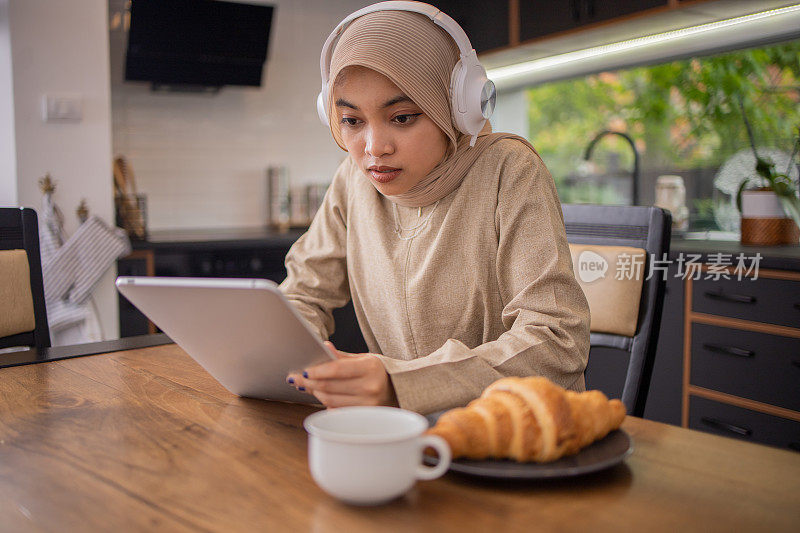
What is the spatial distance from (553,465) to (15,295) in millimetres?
1270

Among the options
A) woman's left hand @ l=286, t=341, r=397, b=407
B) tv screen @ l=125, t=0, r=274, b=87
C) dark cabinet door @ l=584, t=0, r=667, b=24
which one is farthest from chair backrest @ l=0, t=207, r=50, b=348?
dark cabinet door @ l=584, t=0, r=667, b=24

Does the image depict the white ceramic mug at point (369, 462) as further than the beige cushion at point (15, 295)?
No

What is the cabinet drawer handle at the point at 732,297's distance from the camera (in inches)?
95.1

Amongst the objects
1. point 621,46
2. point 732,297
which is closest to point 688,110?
point 621,46

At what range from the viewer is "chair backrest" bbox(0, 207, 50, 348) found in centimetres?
154

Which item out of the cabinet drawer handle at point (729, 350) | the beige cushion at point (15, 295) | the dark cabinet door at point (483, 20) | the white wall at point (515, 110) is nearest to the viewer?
the beige cushion at point (15, 295)

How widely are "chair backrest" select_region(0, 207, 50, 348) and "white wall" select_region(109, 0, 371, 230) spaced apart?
6.66 ft

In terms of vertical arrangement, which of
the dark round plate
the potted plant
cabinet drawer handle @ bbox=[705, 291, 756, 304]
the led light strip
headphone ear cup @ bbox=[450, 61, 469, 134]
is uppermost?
the led light strip

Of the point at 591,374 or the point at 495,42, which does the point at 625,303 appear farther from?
the point at 495,42

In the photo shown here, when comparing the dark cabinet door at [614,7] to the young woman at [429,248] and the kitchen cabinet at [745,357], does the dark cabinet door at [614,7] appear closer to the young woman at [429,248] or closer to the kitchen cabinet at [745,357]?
the kitchen cabinet at [745,357]

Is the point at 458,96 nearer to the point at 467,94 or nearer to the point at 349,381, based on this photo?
the point at 467,94

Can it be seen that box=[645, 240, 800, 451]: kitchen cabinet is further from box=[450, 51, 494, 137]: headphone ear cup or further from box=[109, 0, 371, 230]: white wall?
box=[109, 0, 371, 230]: white wall

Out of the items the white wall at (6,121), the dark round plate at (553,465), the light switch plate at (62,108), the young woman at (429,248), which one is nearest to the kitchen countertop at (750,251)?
the young woman at (429,248)

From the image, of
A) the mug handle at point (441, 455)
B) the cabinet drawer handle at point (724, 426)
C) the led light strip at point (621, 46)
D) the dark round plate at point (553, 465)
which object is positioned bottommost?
the cabinet drawer handle at point (724, 426)
